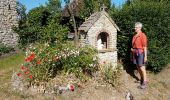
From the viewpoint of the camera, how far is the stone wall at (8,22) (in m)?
20.8

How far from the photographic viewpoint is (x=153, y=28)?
1174 centimetres

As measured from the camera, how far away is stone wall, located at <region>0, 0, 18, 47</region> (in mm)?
20812

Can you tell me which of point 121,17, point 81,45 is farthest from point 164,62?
point 81,45

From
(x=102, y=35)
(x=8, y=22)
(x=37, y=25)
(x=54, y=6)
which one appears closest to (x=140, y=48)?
(x=102, y=35)

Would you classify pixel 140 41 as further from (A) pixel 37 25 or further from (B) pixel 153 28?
(A) pixel 37 25

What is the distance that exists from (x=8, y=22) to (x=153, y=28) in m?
12.4

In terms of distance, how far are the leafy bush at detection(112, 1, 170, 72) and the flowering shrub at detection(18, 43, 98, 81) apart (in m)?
2.07

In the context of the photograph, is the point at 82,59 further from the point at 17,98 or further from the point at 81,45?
the point at 17,98

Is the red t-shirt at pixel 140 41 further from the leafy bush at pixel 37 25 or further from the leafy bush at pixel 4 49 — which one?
the leafy bush at pixel 4 49

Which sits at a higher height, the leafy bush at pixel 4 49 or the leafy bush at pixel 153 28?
the leafy bush at pixel 153 28

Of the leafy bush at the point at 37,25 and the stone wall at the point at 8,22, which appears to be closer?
the leafy bush at the point at 37,25

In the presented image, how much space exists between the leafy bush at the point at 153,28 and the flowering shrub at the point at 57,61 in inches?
81.4

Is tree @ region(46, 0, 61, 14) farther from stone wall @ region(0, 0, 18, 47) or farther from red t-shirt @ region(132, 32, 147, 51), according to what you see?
red t-shirt @ region(132, 32, 147, 51)


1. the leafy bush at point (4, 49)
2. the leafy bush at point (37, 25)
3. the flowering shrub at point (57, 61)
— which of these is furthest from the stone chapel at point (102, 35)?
the leafy bush at point (4, 49)
